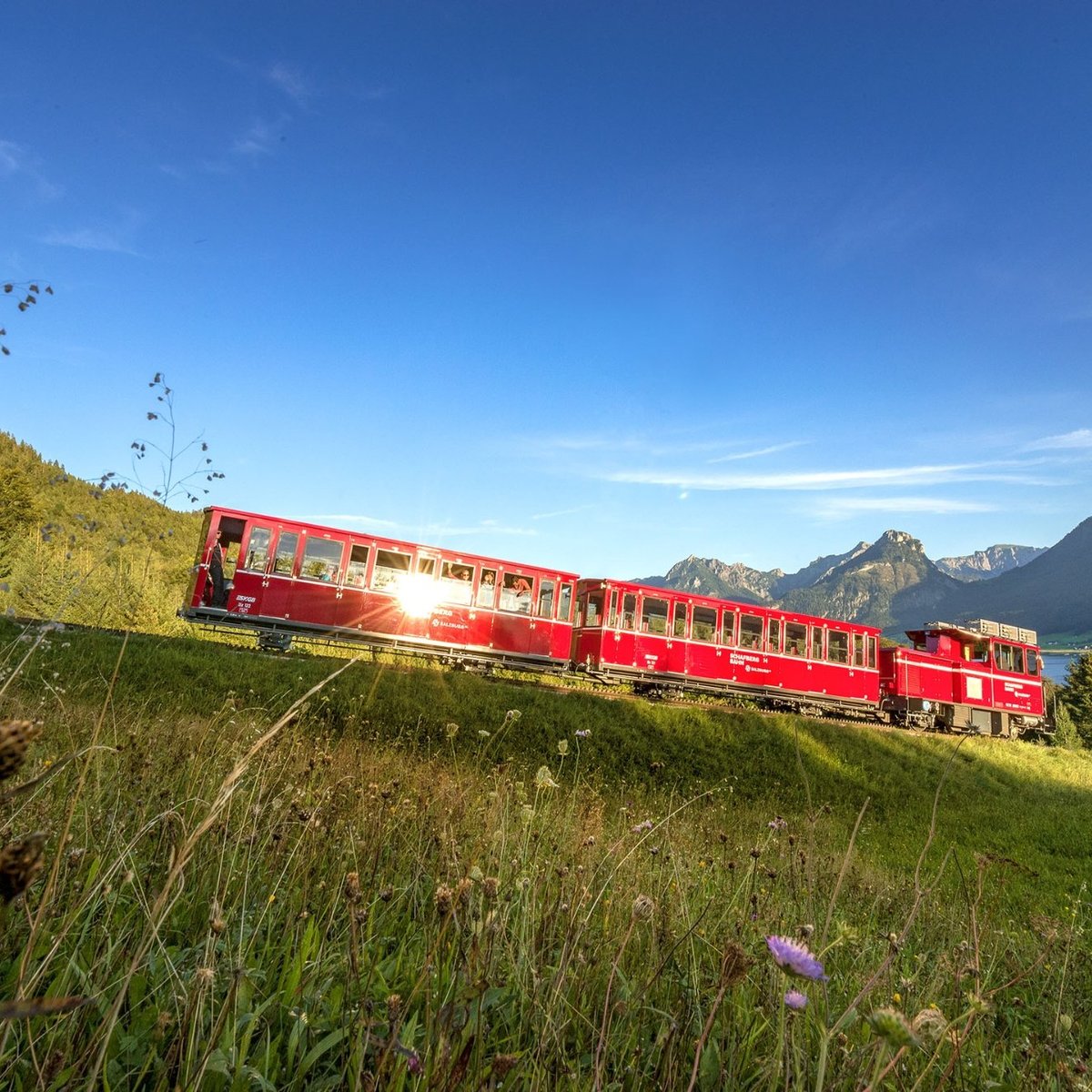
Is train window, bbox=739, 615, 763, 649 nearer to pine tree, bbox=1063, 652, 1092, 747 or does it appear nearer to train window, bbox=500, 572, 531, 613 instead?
train window, bbox=500, 572, 531, 613

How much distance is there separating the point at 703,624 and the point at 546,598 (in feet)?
16.4

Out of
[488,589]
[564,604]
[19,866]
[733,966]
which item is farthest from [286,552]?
[19,866]

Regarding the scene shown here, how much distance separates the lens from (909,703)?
24312 millimetres

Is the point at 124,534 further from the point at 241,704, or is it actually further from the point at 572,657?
the point at 572,657

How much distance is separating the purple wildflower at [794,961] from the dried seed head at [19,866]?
3.28 feet

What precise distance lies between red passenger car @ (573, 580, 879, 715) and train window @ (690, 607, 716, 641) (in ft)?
0.09

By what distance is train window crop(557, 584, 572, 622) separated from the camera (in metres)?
20.1

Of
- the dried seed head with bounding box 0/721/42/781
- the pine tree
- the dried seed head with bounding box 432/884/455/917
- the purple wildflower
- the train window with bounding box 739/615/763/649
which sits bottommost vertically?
the pine tree

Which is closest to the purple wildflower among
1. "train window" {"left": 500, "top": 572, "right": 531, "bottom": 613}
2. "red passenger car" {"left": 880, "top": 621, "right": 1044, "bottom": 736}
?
"train window" {"left": 500, "top": 572, "right": 531, "bottom": 613}

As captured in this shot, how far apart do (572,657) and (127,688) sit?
1347 centimetres

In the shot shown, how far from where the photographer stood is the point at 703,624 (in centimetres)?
2111

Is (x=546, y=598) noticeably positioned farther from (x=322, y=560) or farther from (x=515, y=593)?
(x=322, y=560)

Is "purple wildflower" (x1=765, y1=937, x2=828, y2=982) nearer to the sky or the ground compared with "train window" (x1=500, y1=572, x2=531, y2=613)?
nearer to the ground

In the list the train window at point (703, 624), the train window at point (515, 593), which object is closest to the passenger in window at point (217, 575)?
the train window at point (515, 593)
